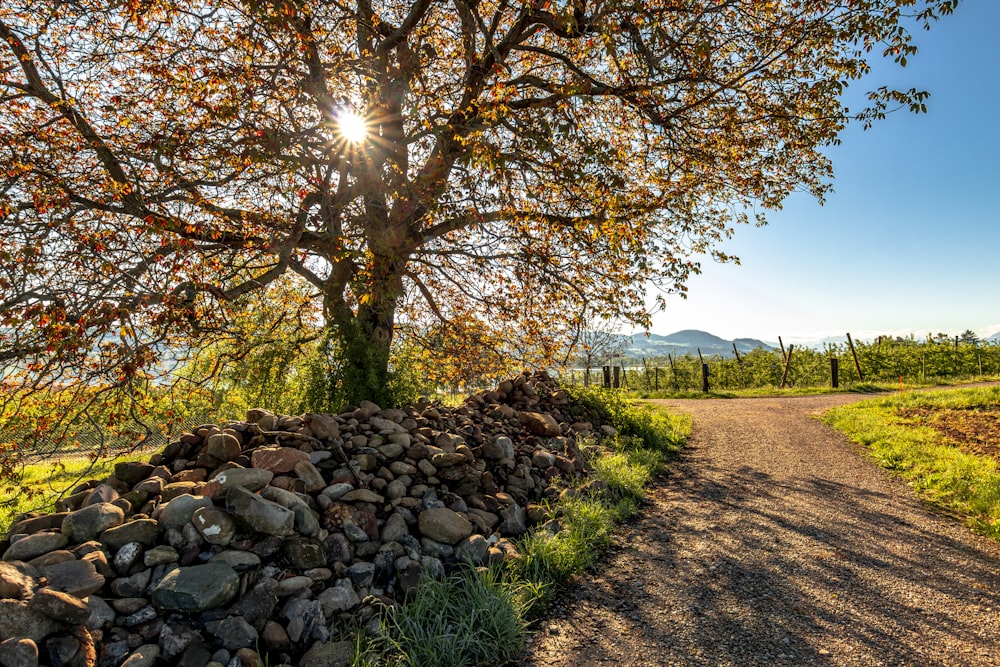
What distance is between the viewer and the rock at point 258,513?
3406 millimetres

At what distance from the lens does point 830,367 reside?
21047mm

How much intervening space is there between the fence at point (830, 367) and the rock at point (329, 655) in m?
18.2

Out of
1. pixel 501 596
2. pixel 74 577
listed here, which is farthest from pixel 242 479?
pixel 501 596

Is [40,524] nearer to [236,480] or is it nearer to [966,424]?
[236,480]

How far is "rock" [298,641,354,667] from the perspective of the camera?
2.84 meters

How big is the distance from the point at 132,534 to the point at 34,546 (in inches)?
23.4

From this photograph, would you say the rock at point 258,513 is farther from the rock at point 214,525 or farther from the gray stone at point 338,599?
the gray stone at point 338,599

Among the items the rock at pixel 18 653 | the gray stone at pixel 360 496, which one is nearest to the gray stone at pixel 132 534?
the rock at pixel 18 653

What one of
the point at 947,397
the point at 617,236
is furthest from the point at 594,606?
the point at 947,397

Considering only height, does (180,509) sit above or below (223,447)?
below

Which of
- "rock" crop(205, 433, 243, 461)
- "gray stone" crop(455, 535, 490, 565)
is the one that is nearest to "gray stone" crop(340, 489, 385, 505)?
"gray stone" crop(455, 535, 490, 565)

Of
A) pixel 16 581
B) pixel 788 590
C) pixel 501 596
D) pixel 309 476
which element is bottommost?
pixel 788 590

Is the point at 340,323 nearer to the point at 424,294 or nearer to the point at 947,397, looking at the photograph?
the point at 424,294

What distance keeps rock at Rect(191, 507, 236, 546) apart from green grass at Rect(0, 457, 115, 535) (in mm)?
1325
